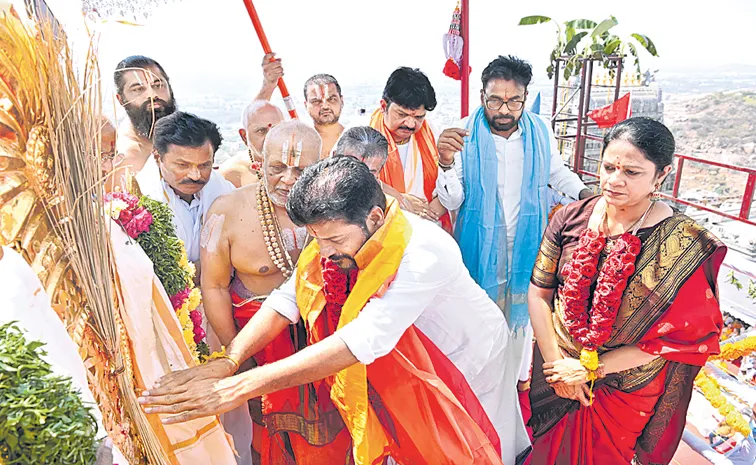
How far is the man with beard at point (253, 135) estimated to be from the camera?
309cm

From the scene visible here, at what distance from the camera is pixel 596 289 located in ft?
6.55

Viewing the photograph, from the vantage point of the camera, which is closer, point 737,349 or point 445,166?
point 445,166

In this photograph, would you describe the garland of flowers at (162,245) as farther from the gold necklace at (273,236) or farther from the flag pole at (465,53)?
the flag pole at (465,53)

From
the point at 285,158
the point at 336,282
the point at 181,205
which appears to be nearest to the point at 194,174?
the point at 181,205

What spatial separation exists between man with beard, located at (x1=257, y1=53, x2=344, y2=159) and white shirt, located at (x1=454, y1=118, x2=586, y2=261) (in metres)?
0.98

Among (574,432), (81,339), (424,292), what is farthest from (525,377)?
(81,339)

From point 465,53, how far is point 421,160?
2.45ft

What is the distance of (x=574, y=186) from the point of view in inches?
116

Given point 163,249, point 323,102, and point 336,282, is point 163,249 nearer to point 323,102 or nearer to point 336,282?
point 336,282

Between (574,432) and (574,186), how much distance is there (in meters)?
1.34

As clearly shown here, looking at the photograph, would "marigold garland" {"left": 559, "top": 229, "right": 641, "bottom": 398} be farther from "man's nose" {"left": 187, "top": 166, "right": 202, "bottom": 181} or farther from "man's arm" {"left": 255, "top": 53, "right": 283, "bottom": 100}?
"man's arm" {"left": 255, "top": 53, "right": 283, "bottom": 100}

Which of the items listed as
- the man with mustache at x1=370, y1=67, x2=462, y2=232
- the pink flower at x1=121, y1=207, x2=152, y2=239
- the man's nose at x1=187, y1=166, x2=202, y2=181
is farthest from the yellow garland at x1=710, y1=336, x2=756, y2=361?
the pink flower at x1=121, y1=207, x2=152, y2=239

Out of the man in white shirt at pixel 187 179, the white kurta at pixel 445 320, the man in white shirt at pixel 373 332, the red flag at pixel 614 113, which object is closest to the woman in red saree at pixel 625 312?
the white kurta at pixel 445 320

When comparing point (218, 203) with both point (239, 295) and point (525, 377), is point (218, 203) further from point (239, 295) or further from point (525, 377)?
point (525, 377)
